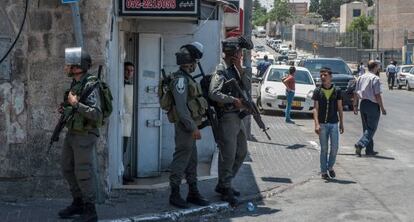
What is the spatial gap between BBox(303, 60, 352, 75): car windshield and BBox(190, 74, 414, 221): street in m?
11.9

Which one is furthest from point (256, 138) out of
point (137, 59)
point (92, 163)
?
point (92, 163)

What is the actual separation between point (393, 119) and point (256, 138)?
7.26m

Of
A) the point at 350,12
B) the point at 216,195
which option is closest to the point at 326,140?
Answer: the point at 216,195

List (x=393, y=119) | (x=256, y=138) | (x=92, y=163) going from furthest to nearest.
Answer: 1. (x=393, y=119)
2. (x=256, y=138)
3. (x=92, y=163)

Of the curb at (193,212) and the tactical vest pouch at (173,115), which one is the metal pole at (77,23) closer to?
the tactical vest pouch at (173,115)

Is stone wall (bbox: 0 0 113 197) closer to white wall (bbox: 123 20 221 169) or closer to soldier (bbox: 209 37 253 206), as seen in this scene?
soldier (bbox: 209 37 253 206)

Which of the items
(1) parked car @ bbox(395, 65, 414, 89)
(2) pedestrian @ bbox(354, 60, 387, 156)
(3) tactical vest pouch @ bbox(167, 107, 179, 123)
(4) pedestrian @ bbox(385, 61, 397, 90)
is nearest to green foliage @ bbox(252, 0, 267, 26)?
(1) parked car @ bbox(395, 65, 414, 89)

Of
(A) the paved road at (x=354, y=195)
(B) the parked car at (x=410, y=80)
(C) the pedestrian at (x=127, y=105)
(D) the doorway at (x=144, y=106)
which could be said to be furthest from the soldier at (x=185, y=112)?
(B) the parked car at (x=410, y=80)

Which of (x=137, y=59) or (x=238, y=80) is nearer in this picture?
(x=238, y=80)

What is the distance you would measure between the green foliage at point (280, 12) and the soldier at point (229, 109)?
137 m

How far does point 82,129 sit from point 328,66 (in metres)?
20.6

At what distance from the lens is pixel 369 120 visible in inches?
512

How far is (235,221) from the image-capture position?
7992mm

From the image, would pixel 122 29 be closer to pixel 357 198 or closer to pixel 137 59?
pixel 137 59
